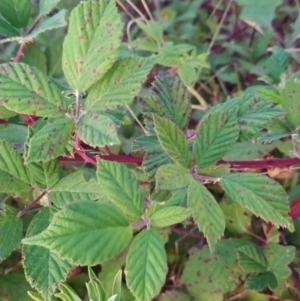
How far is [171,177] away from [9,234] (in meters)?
0.24

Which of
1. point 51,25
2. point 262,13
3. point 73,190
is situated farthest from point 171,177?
point 262,13

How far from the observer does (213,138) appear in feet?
2.03

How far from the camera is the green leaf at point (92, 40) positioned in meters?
0.58

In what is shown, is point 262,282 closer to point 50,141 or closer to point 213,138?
point 213,138

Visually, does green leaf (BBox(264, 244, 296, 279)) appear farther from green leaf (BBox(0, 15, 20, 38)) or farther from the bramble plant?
green leaf (BBox(0, 15, 20, 38))

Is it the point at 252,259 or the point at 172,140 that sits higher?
the point at 172,140

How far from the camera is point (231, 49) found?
1365 mm

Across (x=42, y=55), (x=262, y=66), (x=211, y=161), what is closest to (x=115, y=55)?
(x=211, y=161)

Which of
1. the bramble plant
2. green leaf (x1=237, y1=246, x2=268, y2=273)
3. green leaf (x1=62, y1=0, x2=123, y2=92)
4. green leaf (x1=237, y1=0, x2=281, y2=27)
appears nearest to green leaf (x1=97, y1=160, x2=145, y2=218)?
the bramble plant

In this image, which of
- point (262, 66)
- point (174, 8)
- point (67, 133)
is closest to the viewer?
point (67, 133)

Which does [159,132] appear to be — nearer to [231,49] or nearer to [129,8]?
[231,49]

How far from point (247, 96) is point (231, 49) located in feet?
2.26

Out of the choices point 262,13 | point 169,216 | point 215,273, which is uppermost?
point 169,216

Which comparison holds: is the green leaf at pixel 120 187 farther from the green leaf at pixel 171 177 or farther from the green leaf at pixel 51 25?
the green leaf at pixel 51 25
